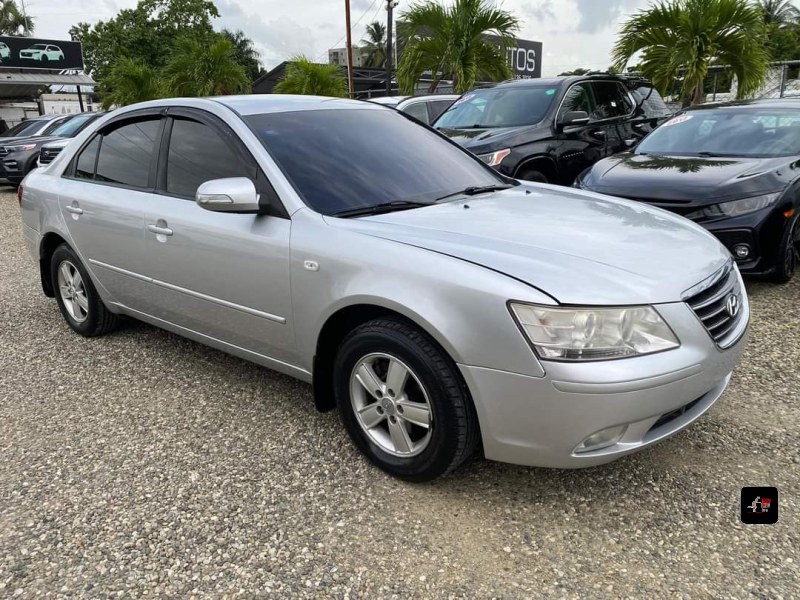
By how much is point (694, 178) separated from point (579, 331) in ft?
11.5

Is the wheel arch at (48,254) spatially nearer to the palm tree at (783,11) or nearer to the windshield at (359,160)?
the windshield at (359,160)

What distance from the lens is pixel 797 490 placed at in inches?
105

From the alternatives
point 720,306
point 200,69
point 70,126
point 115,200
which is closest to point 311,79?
point 200,69

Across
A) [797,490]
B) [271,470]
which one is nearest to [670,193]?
[797,490]

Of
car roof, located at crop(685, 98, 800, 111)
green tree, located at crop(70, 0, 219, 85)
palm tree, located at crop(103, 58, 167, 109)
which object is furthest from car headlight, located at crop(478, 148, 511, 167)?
green tree, located at crop(70, 0, 219, 85)

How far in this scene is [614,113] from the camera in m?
8.17

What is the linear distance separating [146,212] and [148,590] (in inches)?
82.7

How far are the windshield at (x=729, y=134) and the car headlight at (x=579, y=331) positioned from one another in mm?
4108

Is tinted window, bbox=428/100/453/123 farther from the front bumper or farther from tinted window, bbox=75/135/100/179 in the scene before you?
the front bumper

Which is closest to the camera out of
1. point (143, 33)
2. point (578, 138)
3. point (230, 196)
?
point (230, 196)

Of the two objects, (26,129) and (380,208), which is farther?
(26,129)

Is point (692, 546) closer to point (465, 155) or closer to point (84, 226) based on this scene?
point (465, 155)

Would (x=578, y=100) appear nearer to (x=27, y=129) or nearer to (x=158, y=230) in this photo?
(x=158, y=230)

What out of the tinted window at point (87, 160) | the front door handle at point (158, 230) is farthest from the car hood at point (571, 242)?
the tinted window at point (87, 160)
